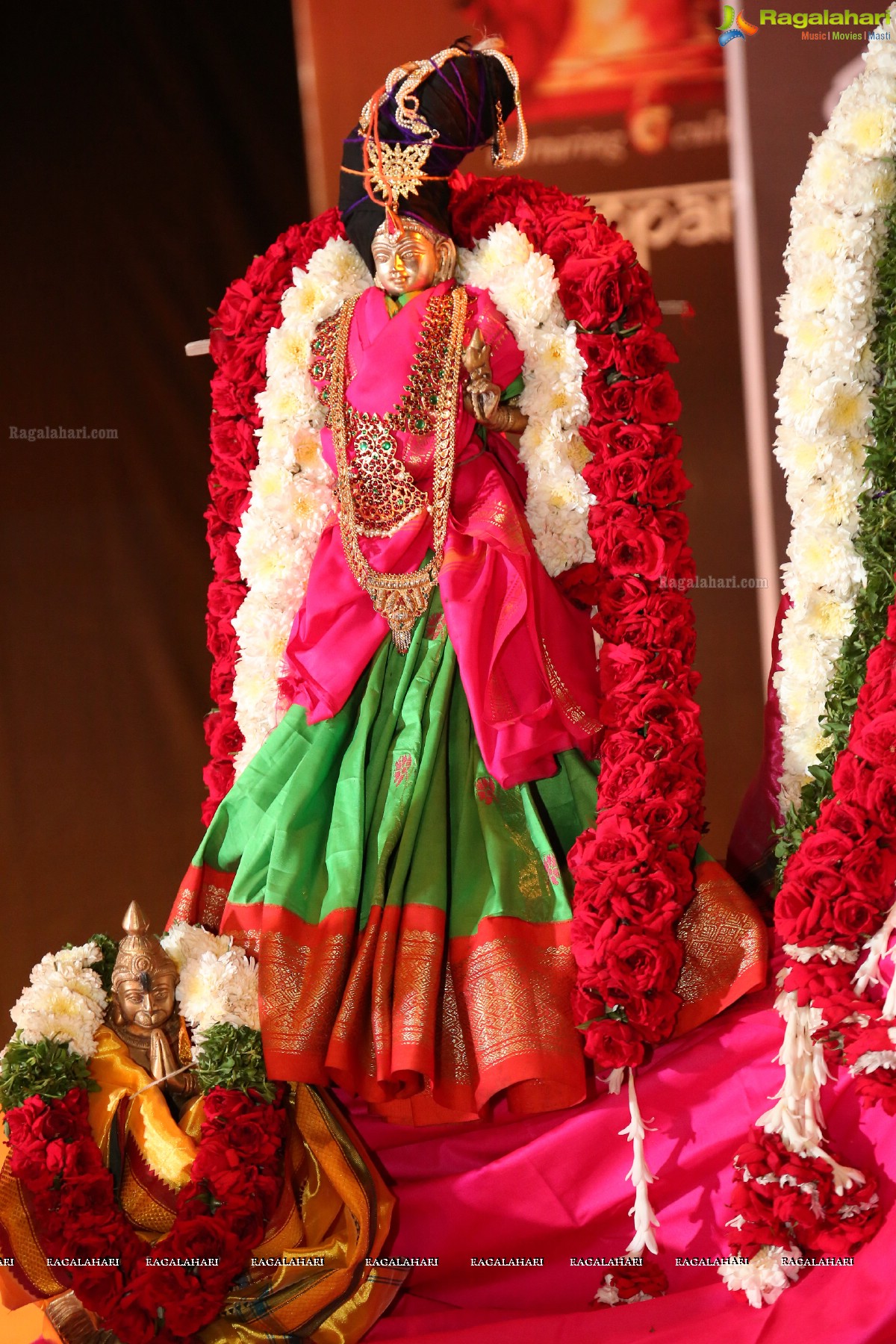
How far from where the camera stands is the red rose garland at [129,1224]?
2260 millimetres

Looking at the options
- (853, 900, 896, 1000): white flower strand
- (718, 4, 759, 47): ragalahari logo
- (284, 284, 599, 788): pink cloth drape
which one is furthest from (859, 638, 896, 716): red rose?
(718, 4, 759, 47): ragalahari logo

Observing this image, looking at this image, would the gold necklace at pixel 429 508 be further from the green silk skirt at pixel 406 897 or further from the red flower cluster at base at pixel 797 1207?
the red flower cluster at base at pixel 797 1207

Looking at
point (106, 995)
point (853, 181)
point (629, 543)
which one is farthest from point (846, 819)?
point (106, 995)

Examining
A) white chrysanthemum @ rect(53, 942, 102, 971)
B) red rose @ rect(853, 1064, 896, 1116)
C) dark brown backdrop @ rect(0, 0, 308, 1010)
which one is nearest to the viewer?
red rose @ rect(853, 1064, 896, 1116)

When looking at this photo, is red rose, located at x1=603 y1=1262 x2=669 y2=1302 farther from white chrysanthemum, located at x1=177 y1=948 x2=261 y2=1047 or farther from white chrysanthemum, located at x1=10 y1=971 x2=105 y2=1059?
white chrysanthemum, located at x1=10 y1=971 x2=105 y2=1059

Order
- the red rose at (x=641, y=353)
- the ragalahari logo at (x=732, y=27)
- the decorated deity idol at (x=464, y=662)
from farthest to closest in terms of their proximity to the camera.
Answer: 1. the ragalahari logo at (x=732, y=27)
2. the red rose at (x=641, y=353)
3. the decorated deity idol at (x=464, y=662)

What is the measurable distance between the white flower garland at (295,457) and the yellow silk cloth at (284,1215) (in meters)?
0.83

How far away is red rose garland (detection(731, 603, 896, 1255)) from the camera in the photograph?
2.20 metres

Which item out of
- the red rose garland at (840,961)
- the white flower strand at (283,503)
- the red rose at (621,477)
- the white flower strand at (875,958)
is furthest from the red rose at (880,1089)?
the white flower strand at (283,503)

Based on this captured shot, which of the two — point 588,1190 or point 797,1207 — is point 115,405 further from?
point 797,1207

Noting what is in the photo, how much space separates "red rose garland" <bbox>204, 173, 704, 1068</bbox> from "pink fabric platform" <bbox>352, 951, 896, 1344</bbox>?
0.12 m

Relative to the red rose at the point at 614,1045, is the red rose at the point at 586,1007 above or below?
above

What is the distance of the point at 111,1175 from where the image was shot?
2391 millimetres

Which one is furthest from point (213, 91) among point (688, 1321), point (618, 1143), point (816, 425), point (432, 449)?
point (688, 1321)
